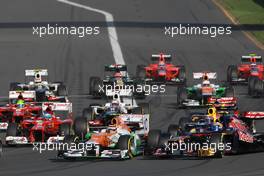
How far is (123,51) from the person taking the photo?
60.0 metres

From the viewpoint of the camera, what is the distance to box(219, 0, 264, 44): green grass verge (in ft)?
230

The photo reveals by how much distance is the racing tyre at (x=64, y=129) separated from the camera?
3186 centimetres

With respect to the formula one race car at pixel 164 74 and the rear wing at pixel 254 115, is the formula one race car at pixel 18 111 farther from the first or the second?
the formula one race car at pixel 164 74

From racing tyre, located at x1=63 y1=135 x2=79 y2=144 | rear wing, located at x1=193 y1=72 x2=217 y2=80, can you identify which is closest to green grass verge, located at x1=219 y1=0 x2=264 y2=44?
rear wing, located at x1=193 y1=72 x2=217 y2=80

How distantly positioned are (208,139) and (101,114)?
6.82 meters

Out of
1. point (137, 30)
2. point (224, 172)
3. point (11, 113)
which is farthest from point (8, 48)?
point (224, 172)

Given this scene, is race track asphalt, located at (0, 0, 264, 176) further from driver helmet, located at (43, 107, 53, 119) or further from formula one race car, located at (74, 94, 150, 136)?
driver helmet, located at (43, 107, 53, 119)

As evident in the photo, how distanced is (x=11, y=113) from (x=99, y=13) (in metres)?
38.0

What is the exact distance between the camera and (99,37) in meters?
65.2

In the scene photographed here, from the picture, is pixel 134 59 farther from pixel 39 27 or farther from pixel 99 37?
pixel 39 27

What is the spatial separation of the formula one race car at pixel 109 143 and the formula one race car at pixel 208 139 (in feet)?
1.81

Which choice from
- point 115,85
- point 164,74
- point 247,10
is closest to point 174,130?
point 115,85

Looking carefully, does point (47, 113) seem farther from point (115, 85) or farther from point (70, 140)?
point (115, 85)

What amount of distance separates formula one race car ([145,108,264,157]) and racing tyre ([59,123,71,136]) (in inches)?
138
